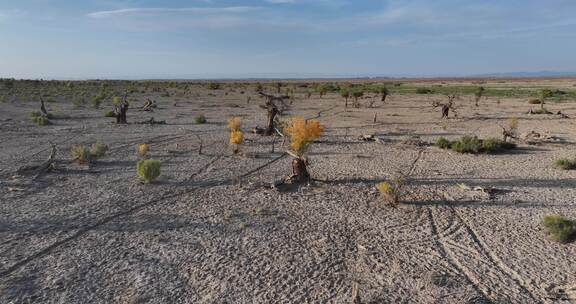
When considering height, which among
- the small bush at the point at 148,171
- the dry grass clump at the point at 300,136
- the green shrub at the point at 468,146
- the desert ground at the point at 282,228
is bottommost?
the desert ground at the point at 282,228

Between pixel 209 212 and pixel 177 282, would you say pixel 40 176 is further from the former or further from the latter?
pixel 177 282

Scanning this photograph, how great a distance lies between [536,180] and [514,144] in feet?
17.3

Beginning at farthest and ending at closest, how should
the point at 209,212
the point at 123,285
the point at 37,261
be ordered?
the point at 209,212
the point at 37,261
the point at 123,285

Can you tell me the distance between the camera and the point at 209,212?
1019 centimetres

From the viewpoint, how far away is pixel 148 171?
12281 mm

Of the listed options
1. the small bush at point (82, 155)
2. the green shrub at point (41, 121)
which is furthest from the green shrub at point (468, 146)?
the green shrub at point (41, 121)

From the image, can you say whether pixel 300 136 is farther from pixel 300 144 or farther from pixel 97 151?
pixel 97 151

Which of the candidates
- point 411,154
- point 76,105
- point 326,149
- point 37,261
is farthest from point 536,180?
point 76,105

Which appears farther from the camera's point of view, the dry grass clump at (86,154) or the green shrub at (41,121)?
the green shrub at (41,121)

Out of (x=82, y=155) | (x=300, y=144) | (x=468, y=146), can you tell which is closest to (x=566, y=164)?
(x=468, y=146)

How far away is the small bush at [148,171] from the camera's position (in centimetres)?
1226

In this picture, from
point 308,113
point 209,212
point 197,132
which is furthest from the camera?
point 308,113

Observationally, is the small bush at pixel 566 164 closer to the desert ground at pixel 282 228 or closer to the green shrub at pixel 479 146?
the desert ground at pixel 282 228

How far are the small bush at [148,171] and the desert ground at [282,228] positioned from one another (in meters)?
0.28
